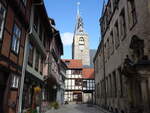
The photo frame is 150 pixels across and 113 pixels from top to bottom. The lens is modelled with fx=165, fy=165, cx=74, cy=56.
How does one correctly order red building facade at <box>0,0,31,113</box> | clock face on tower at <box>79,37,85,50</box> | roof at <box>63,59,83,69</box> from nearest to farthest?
red building facade at <box>0,0,31,113</box> → roof at <box>63,59,83,69</box> → clock face on tower at <box>79,37,85,50</box>

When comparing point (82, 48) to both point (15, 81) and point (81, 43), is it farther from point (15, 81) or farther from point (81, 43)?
point (15, 81)

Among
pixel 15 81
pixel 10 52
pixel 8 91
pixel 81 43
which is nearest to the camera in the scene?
pixel 8 91

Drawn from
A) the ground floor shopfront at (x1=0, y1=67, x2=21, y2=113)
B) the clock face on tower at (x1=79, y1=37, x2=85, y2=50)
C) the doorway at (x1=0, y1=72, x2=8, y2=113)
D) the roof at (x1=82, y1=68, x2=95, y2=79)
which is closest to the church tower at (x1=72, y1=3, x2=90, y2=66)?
the clock face on tower at (x1=79, y1=37, x2=85, y2=50)

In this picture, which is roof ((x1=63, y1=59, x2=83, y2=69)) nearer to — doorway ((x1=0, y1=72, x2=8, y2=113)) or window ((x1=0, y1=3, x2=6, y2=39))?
doorway ((x1=0, y1=72, x2=8, y2=113))

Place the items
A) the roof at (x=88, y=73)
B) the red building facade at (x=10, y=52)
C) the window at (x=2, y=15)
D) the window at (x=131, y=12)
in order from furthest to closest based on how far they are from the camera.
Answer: the roof at (x=88, y=73) < the window at (x=131, y=12) < the red building facade at (x=10, y=52) < the window at (x=2, y=15)

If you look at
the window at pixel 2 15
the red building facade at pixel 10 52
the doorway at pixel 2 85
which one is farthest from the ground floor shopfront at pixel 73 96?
the window at pixel 2 15

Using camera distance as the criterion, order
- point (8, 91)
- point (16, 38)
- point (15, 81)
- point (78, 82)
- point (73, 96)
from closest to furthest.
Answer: point (8, 91), point (15, 81), point (16, 38), point (73, 96), point (78, 82)

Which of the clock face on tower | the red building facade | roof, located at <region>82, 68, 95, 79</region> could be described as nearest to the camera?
the red building facade

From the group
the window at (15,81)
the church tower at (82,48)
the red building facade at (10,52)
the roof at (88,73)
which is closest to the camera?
the red building facade at (10,52)

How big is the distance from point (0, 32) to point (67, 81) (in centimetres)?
3476

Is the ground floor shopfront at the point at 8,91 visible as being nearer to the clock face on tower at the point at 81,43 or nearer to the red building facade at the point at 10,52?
the red building facade at the point at 10,52

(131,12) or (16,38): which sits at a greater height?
(131,12)

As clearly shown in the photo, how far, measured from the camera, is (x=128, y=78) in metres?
9.76

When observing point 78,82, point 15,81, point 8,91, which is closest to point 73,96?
point 78,82
